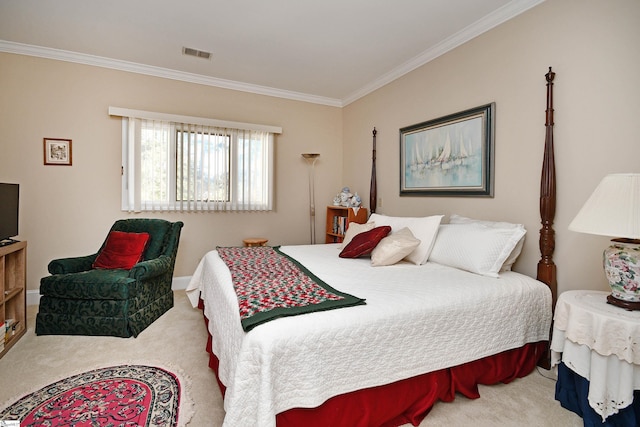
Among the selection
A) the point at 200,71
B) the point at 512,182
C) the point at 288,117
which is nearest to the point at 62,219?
the point at 200,71

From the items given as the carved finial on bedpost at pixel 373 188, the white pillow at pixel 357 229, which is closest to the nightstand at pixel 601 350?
the white pillow at pixel 357 229

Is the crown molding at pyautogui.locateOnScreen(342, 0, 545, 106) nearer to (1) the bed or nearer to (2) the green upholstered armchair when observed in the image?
(1) the bed

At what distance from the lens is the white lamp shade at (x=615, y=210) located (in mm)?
1408

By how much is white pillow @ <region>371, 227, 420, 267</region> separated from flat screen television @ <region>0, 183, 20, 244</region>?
2.90 metres

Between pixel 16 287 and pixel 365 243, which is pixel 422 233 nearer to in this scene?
pixel 365 243

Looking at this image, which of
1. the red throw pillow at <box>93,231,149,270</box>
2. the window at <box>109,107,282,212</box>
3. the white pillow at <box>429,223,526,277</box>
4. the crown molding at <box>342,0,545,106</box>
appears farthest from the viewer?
the window at <box>109,107,282,212</box>

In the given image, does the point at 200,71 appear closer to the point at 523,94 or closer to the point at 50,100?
the point at 50,100

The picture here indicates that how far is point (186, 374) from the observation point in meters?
2.06

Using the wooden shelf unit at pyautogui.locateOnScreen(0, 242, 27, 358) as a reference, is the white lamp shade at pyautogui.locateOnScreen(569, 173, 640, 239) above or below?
above

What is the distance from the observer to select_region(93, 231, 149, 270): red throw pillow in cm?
298

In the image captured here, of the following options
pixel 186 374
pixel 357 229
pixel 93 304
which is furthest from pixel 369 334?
pixel 93 304

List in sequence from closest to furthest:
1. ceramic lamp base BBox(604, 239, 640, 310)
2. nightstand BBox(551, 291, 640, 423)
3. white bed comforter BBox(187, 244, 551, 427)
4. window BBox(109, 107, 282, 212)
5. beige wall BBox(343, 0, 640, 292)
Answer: white bed comforter BBox(187, 244, 551, 427) < nightstand BBox(551, 291, 640, 423) < ceramic lamp base BBox(604, 239, 640, 310) < beige wall BBox(343, 0, 640, 292) < window BBox(109, 107, 282, 212)

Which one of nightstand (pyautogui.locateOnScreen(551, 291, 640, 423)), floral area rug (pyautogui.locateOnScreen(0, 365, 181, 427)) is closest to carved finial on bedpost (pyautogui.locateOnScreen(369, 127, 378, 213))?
nightstand (pyautogui.locateOnScreen(551, 291, 640, 423))

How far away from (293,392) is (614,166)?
2.25 meters
